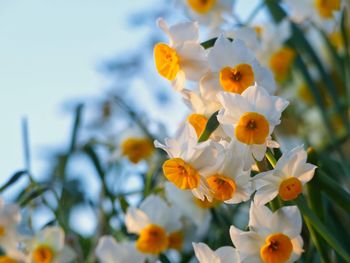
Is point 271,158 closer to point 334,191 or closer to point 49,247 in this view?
point 334,191

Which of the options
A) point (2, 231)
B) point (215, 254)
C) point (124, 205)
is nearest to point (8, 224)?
point (2, 231)

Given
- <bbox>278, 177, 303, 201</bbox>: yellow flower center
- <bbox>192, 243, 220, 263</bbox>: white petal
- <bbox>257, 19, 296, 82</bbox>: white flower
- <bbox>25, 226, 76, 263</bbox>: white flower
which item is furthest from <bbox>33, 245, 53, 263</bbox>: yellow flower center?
<bbox>257, 19, 296, 82</bbox>: white flower

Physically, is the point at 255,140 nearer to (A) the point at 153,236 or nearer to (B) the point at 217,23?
(A) the point at 153,236

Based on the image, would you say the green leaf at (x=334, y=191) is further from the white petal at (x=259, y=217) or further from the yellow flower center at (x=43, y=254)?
the yellow flower center at (x=43, y=254)

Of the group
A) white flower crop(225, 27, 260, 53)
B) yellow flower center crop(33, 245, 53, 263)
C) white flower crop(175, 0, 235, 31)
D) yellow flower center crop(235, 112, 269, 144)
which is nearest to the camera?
yellow flower center crop(235, 112, 269, 144)

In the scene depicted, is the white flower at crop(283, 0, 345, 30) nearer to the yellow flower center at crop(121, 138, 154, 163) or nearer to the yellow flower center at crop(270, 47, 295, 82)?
the yellow flower center at crop(270, 47, 295, 82)

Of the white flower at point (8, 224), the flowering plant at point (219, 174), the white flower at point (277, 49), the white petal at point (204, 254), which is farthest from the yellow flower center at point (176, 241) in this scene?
the white flower at point (277, 49)

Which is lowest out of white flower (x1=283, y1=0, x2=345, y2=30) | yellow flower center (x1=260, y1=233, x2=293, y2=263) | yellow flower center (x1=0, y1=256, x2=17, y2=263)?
yellow flower center (x1=0, y1=256, x2=17, y2=263)
